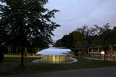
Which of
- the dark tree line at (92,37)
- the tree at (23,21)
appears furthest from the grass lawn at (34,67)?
the dark tree line at (92,37)

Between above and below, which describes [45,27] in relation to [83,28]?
below

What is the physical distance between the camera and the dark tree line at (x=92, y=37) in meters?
28.2

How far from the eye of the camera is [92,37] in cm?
4250

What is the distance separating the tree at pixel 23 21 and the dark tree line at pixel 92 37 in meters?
20.5

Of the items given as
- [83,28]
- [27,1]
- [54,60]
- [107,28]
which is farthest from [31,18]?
[83,28]

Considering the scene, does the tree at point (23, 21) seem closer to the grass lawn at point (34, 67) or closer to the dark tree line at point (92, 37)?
the grass lawn at point (34, 67)

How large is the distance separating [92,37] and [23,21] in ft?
118

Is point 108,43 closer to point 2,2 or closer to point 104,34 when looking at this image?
point 104,34

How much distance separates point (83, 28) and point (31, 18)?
3471cm

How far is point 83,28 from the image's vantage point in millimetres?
43062

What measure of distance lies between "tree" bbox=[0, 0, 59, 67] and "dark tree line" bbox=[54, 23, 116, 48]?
20.5 m

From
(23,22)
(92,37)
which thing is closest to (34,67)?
(23,22)

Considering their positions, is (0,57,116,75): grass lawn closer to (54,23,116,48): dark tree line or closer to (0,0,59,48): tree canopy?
(0,0,59,48): tree canopy

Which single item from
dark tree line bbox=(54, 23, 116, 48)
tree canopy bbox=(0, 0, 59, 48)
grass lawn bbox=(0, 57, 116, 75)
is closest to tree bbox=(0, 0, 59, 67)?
tree canopy bbox=(0, 0, 59, 48)
